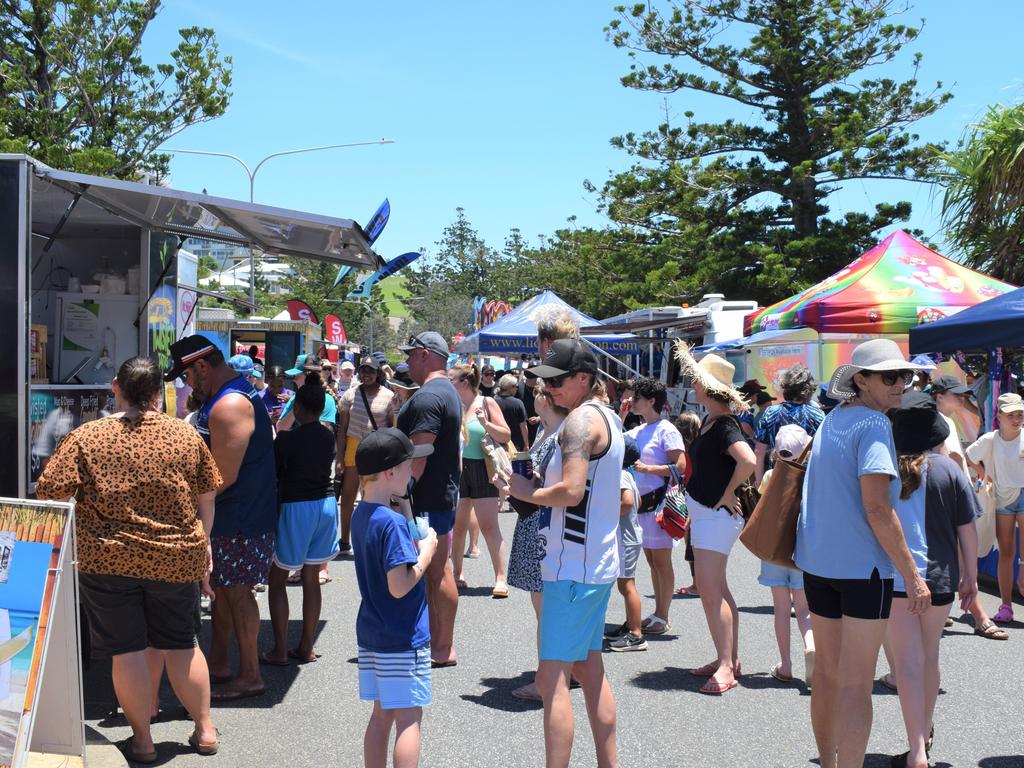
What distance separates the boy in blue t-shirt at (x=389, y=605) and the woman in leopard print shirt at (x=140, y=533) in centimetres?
104

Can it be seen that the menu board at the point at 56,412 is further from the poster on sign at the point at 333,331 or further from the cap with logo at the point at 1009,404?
the poster on sign at the point at 333,331

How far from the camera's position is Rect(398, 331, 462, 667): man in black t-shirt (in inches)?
235

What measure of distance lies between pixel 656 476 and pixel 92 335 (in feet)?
14.7

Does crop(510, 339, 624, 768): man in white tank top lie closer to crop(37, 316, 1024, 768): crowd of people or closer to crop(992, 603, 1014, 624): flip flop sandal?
crop(37, 316, 1024, 768): crowd of people

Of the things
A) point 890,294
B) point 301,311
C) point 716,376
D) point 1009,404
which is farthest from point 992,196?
point 301,311

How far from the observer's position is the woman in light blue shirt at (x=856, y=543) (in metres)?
3.83

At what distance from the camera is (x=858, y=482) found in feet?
12.8

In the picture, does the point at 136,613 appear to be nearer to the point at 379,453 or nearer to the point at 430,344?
the point at 379,453

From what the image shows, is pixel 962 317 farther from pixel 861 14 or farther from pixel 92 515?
pixel 861 14

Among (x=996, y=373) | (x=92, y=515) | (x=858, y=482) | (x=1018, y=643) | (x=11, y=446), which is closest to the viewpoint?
(x=858, y=482)

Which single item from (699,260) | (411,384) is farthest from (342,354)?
(411,384)

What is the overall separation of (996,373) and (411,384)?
5281mm

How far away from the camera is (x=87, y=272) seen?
8211 mm

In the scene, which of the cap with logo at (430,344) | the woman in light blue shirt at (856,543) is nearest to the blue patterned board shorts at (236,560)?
the cap with logo at (430,344)
